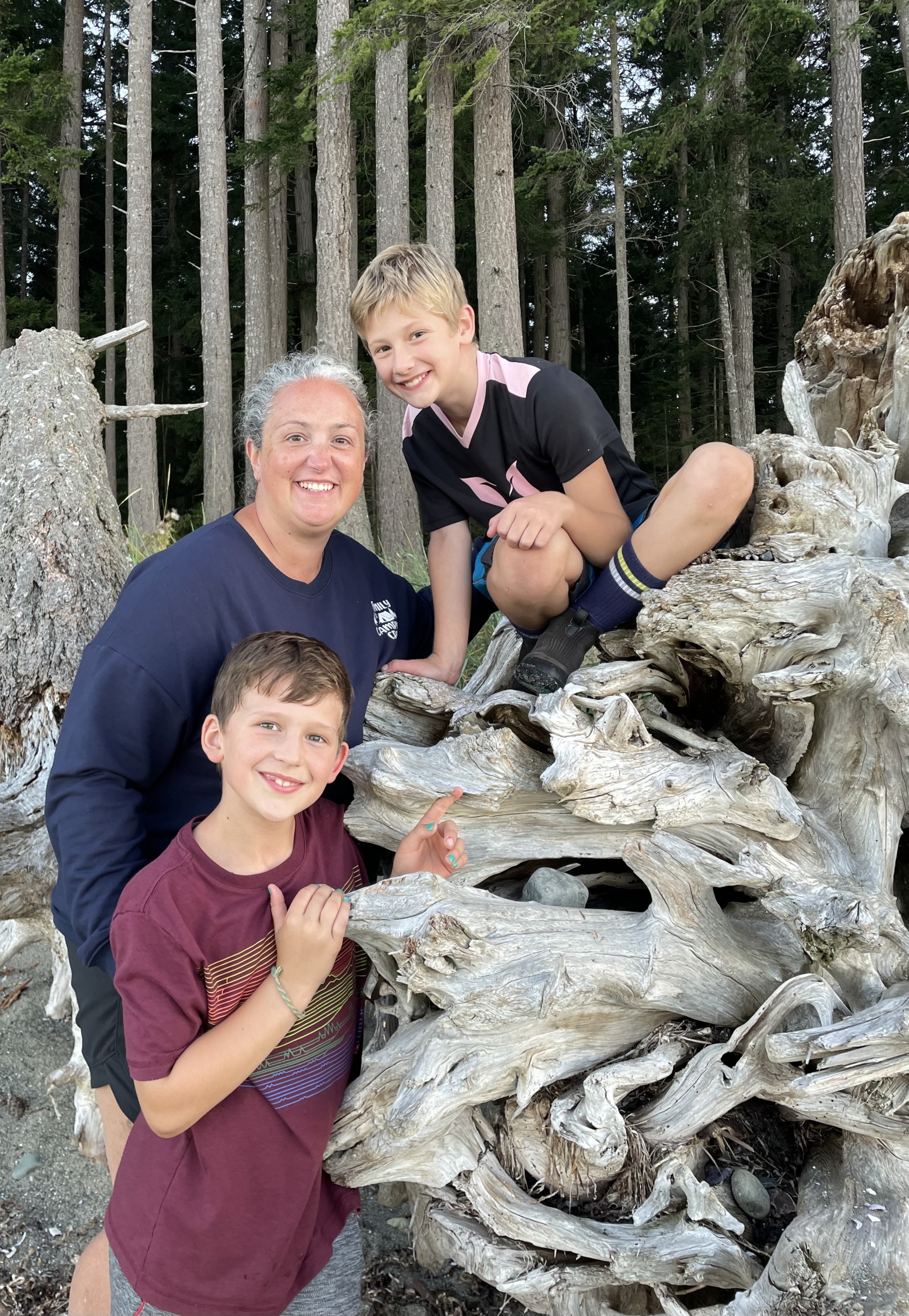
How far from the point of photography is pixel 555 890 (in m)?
2.29

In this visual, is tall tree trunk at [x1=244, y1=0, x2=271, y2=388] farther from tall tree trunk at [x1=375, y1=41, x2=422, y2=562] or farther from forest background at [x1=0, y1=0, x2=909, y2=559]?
tall tree trunk at [x1=375, y1=41, x2=422, y2=562]

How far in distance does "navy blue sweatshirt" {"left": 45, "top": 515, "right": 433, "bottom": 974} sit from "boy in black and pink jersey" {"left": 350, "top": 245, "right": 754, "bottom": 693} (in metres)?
0.50

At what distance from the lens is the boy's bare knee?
2197 millimetres

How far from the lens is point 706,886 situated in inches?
84.2

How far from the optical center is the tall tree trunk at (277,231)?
14.4 metres

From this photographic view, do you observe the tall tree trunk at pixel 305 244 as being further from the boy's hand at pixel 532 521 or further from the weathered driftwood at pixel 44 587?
the boy's hand at pixel 532 521

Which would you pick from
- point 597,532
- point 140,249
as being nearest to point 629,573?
point 597,532

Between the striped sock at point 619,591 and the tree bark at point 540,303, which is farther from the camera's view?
the tree bark at point 540,303

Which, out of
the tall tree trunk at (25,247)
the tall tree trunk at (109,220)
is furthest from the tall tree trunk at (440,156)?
the tall tree trunk at (25,247)

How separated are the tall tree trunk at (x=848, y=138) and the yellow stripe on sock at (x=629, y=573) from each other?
9.01 m

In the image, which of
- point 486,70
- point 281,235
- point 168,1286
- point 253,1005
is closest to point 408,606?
point 253,1005

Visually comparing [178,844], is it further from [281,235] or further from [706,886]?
[281,235]

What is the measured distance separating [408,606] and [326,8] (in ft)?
29.7

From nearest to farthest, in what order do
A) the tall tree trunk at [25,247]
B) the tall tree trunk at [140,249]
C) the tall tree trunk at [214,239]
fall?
the tall tree trunk at [140,249]
the tall tree trunk at [214,239]
the tall tree trunk at [25,247]
